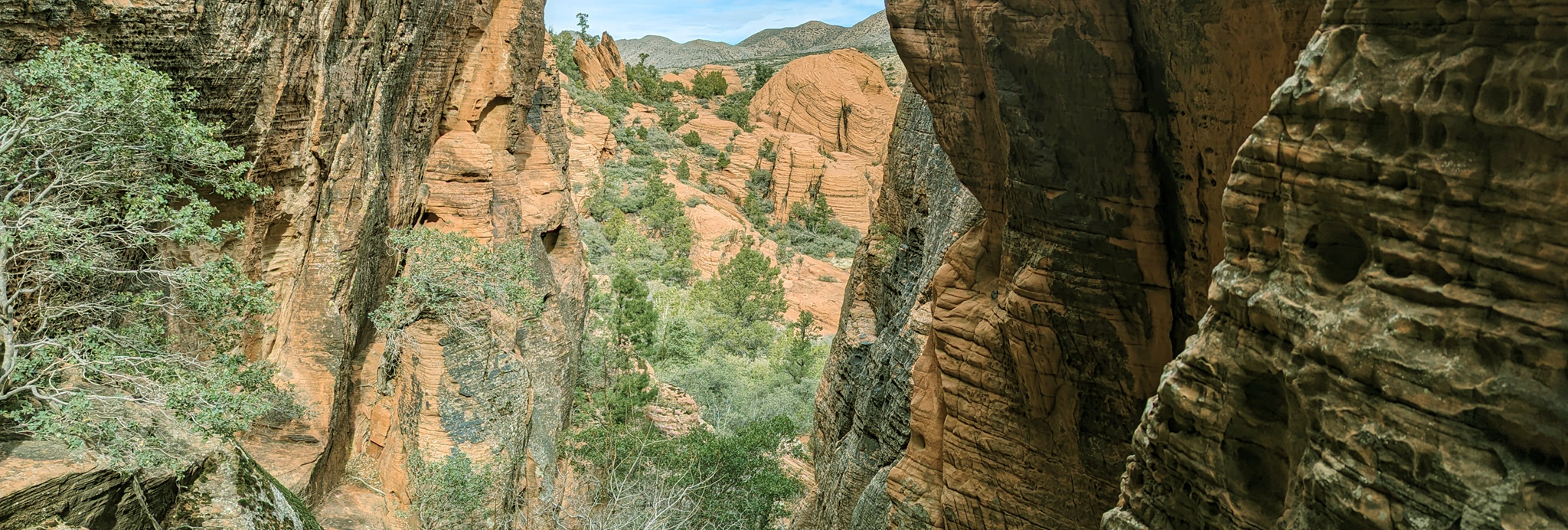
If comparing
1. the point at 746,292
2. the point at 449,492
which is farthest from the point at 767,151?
the point at 449,492

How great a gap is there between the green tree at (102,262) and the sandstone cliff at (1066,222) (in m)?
6.38

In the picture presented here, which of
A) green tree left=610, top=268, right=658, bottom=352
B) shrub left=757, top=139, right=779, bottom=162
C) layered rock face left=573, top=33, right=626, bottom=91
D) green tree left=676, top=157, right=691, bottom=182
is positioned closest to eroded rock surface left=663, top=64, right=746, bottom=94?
layered rock face left=573, top=33, right=626, bottom=91

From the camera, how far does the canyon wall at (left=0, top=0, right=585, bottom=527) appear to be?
28.5 feet

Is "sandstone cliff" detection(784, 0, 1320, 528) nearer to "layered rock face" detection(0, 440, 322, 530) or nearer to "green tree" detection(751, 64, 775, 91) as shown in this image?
"layered rock face" detection(0, 440, 322, 530)

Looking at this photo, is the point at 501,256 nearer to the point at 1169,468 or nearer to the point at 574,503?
the point at 574,503

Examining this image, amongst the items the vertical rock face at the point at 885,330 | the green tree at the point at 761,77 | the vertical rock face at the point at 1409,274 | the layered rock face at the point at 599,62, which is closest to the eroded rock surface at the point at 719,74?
the green tree at the point at 761,77

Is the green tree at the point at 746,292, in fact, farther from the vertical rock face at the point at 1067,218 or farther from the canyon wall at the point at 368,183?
the vertical rock face at the point at 1067,218

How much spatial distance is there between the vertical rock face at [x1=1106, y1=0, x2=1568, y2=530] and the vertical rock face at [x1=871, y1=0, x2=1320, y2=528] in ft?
4.38

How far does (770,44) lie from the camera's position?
440 ft

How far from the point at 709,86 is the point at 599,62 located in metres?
10.2

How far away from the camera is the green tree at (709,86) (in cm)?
7331

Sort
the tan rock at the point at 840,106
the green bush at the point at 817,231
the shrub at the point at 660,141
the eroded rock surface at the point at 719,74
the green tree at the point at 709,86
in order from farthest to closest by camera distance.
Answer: the eroded rock surface at the point at 719,74, the green tree at the point at 709,86, the tan rock at the point at 840,106, the shrub at the point at 660,141, the green bush at the point at 817,231

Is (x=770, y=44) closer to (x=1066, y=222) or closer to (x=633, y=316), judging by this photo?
(x=633, y=316)

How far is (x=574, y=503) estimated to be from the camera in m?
18.0
